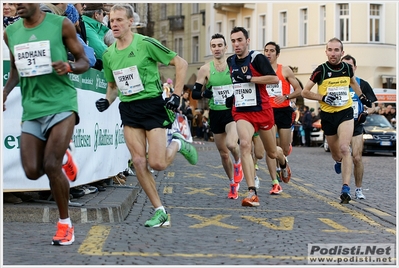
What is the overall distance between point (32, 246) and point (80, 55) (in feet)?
5.63

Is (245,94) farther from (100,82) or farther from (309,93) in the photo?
(100,82)

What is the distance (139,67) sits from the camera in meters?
8.91

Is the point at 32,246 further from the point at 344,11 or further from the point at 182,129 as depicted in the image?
Result: the point at 344,11

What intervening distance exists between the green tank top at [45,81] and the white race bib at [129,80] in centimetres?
113

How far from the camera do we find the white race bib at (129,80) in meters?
8.89

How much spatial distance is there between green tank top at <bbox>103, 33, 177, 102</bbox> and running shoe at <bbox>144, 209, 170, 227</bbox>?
115 cm

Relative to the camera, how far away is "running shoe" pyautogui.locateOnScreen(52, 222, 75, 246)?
756cm

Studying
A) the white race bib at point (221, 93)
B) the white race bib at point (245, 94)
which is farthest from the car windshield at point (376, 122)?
the white race bib at point (245, 94)

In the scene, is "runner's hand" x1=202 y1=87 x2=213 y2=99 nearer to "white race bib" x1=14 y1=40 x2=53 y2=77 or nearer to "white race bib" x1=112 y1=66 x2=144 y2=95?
"white race bib" x1=112 y1=66 x2=144 y2=95

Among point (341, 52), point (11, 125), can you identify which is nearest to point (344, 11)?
point (341, 52)

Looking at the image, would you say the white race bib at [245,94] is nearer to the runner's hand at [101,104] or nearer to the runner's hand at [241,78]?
the runner's hand at [241,78]

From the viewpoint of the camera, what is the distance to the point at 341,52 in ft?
39.9

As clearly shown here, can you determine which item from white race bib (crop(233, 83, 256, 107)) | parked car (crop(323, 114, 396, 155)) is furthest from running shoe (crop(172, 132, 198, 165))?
parked car (crop(323, 114, 396, 155))

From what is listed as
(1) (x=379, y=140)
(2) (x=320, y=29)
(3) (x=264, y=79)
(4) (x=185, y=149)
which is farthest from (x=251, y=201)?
(2) (x=320, y=29)
